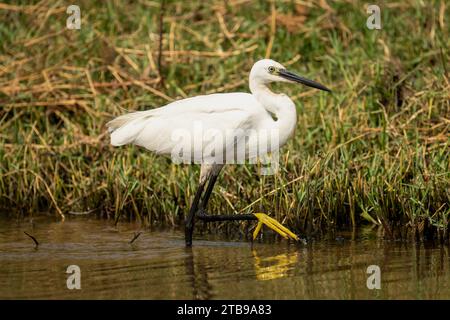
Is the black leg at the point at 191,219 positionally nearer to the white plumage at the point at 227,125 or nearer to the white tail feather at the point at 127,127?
the white plumage at the point at 227,125

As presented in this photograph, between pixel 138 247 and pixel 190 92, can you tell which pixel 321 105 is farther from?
pixel 138 247

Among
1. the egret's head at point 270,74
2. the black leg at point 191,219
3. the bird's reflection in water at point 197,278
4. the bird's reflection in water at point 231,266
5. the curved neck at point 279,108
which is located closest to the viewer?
the bird's reflection in water at point 197,278

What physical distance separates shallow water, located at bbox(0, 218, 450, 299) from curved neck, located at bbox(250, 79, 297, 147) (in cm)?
85

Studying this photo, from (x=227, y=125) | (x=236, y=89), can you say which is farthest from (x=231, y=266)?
(x=236, y=89)

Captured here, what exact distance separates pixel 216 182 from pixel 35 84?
106 inches

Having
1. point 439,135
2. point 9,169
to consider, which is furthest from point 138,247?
point 439,135

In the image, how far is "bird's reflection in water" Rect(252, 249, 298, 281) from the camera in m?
6.03

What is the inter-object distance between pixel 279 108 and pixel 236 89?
102 inches

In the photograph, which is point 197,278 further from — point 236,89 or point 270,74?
point 236,89

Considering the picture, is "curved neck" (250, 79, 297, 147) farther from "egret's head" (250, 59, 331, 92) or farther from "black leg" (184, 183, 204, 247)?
"black leg" (184, 183, 204, 247)

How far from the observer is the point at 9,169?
8523mm

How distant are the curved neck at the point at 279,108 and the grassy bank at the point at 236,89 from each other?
536 mm

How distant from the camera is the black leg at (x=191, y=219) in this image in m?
7.11

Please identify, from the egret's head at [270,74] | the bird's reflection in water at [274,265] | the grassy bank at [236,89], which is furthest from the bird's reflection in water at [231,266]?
the egret's head at [270,74]
